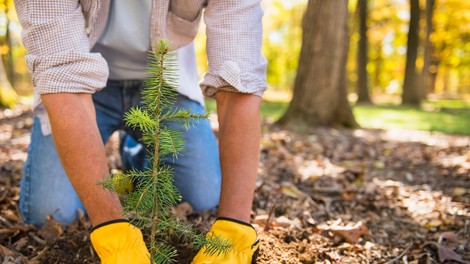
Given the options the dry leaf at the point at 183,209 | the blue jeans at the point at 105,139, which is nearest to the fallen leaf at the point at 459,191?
the blue jeans at the point at 105,139

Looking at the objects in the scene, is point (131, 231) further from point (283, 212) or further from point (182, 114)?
point (283, 212)

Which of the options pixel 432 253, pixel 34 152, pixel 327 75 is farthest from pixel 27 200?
pixel 327 75

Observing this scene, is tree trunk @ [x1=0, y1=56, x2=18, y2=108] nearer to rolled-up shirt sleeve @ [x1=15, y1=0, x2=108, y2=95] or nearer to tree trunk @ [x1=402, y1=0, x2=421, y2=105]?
rolled-up shirt sleeve @ [x1=15, y1=0, x2=108, y2=95]

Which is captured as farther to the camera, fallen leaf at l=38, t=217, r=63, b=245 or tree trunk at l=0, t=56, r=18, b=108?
tree trunk at l=0, t=56, r=18, b=108

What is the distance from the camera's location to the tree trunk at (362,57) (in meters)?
12.7

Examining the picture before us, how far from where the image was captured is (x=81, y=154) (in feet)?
4.36

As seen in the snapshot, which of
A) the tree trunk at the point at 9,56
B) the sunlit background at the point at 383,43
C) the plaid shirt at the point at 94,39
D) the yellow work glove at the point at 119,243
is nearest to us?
the yellow work glove at the point at 119,243

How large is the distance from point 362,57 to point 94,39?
12.4m

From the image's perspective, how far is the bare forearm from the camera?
1.32m

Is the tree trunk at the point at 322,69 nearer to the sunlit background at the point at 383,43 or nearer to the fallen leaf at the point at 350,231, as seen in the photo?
the fallen leaf at the point at 350,231

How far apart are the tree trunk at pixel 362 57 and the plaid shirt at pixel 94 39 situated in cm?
1199

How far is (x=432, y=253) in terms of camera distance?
1734 mm

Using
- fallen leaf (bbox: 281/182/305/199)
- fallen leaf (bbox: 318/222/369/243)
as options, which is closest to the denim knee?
fallen leaf (bbox: 281/182/305/199)

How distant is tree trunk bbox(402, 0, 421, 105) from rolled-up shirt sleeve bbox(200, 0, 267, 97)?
11673 millimetres
